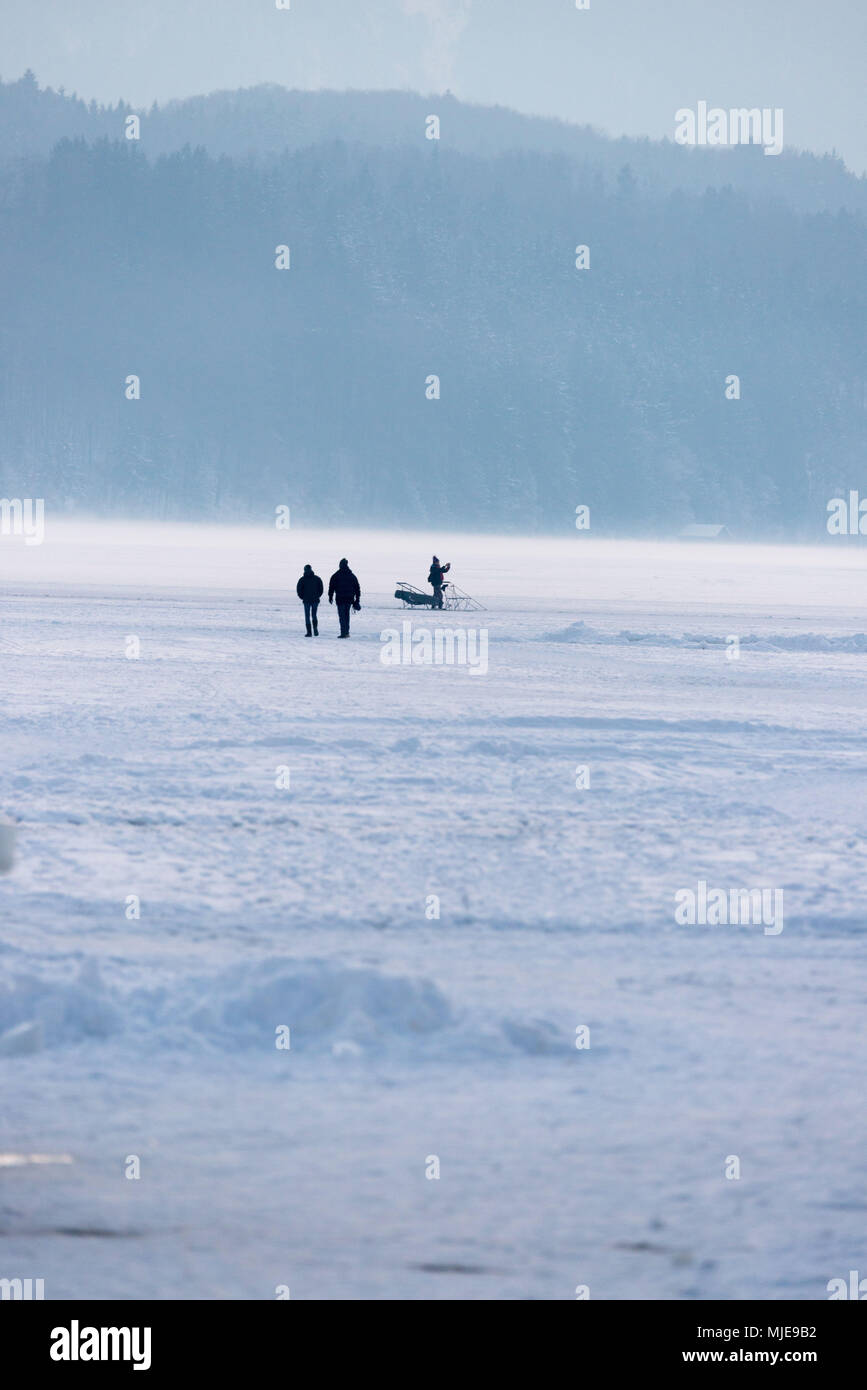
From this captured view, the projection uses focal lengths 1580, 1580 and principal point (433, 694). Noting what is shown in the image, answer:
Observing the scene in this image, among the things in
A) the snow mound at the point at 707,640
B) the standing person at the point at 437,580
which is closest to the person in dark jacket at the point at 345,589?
the snow mound at the point at 707,640

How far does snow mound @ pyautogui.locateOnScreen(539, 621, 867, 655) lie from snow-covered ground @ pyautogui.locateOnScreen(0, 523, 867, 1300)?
12188mm

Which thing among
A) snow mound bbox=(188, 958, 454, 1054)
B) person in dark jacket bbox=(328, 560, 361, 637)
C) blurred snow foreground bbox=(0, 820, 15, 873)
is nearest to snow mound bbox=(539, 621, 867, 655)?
person in dark jacket bbox=(328, 560, 361, 637)

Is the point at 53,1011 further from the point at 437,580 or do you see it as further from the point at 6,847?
the point at 437,580

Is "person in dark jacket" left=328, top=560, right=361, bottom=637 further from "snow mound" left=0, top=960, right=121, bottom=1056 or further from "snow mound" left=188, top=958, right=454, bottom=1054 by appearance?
"snow mound" left=0, top=960, right=121, bottom=1056

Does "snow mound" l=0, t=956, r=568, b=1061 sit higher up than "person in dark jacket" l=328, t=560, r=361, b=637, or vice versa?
"person in dark jacket" l=328, t=560, r=361, b=637

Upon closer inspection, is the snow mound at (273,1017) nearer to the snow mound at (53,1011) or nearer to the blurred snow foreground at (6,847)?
the snow mound at (53,1011)

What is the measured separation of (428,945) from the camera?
22.1 feet

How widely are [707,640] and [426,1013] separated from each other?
2176 centimetres

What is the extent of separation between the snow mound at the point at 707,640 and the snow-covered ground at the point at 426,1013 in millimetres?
12188

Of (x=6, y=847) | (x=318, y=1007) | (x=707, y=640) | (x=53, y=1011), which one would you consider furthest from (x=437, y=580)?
(x=53, y=1011)

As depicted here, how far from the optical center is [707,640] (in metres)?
26.9

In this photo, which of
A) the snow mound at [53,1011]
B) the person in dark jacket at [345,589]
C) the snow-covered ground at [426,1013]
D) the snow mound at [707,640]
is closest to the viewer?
the snow-covered ground at [426,1013]

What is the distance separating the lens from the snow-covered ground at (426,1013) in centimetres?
413

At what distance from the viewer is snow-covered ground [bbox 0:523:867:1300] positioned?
4.13 m
